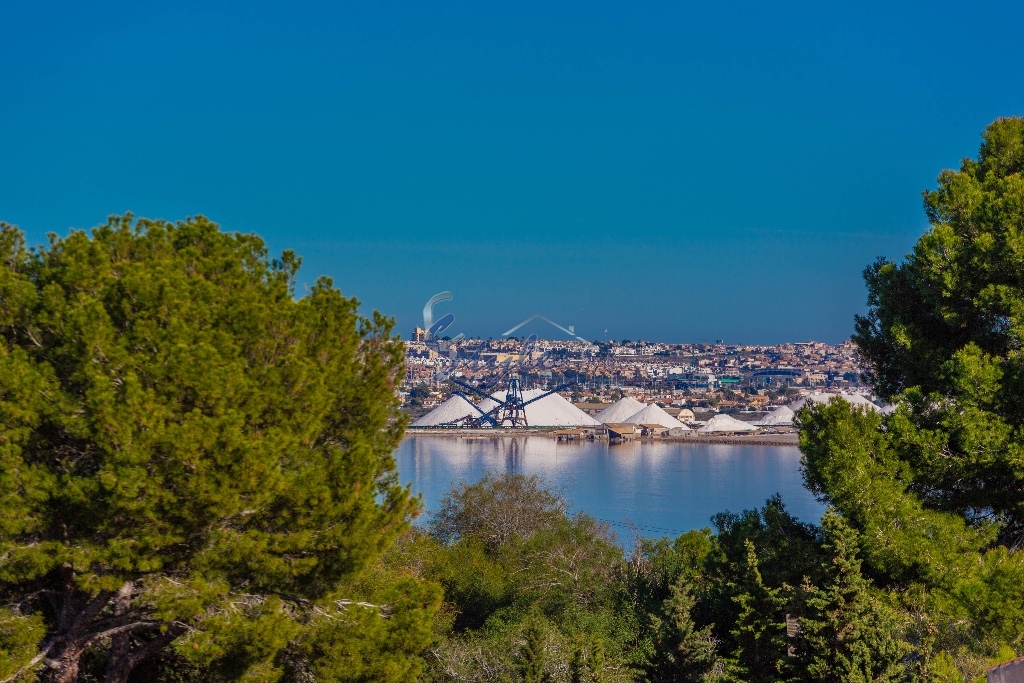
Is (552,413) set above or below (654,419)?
above

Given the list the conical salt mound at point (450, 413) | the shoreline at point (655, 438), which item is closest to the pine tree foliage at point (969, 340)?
the shoreline at point (655, 438)

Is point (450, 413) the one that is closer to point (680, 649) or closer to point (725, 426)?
point (725, 426)

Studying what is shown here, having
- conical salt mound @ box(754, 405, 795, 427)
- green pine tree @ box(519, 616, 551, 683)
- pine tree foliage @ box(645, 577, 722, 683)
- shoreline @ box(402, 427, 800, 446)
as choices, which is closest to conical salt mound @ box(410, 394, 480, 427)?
shoreline @ box(402, 427, 800, 446)

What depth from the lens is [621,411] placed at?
175 feet

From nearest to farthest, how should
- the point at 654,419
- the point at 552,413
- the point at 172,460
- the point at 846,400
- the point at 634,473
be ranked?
the point at 172,460 → the point at 846,400 → the point at 634,473 → the point at 654,419 → the point at 552,413

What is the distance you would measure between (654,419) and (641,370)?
126ft

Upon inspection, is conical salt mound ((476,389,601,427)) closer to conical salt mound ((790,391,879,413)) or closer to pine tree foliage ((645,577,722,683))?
conical salt mound ((790,391,879,413))

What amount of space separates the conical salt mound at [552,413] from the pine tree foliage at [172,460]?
46.9 meters

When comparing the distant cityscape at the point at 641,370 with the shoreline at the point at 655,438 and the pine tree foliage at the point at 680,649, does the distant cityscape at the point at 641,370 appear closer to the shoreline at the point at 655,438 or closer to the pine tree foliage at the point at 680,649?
the shoreline at the point at 655,438

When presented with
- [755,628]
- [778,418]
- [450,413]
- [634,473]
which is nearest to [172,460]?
[755,628]

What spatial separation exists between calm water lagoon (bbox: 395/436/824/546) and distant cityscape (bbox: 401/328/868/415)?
56.7 ft

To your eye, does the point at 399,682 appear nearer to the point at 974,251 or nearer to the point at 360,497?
the point at 360,497

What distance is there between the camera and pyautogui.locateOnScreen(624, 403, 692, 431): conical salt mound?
4903 cm

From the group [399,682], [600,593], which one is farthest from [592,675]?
[600,593]
